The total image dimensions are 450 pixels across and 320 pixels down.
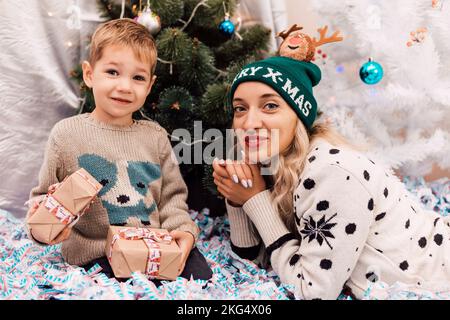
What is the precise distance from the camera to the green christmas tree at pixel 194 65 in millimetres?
1470

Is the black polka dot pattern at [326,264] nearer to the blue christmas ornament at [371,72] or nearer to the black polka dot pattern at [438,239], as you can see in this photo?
the black polka dot pattern at [438,239]

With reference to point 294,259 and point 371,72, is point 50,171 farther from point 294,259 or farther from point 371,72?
point 371,72

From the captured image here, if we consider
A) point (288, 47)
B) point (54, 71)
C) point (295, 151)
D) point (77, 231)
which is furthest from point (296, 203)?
point (54, 71)

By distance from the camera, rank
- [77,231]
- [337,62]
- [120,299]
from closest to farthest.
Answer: [120,299]
[77,231]
[337,62]

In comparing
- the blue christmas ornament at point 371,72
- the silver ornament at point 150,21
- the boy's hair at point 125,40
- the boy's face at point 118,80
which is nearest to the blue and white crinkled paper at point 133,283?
the boy's face at point 118,80

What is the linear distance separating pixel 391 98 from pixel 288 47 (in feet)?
2.45

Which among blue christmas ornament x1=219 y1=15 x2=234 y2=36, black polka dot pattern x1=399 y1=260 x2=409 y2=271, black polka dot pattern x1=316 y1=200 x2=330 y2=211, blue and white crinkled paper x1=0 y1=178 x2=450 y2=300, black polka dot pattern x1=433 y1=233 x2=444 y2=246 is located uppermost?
blue christmas ornament x1=219 y1=15 x2=234 y2=36

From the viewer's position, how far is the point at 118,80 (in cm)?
121

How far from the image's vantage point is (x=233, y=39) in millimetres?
1706

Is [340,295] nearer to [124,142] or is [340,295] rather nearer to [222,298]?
[222,298]

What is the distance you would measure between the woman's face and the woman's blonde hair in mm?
33

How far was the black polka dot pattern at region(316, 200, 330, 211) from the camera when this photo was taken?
42.1 inches

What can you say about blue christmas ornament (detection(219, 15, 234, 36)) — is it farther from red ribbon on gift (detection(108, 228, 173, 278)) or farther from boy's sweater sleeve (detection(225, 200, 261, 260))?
red ribbon on gift (detection(108, 228, 173, 278))

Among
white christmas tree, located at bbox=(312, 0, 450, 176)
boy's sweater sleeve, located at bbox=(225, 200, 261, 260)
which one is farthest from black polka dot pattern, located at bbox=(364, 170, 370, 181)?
white christmas tree, located at bbox=(312, 0, 450, 176)
